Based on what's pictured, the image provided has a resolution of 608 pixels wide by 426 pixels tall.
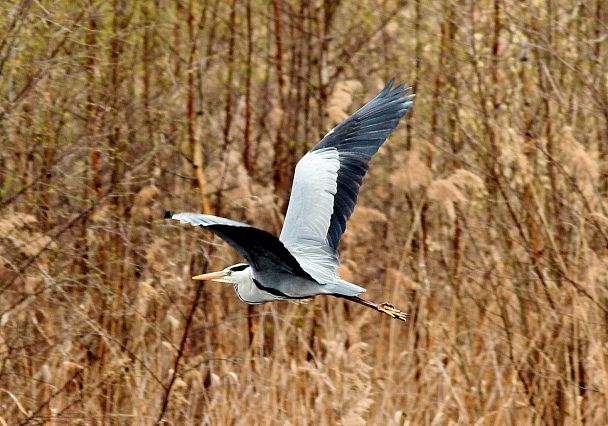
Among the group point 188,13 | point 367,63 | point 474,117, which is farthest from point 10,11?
point 367,63

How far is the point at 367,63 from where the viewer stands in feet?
26.3

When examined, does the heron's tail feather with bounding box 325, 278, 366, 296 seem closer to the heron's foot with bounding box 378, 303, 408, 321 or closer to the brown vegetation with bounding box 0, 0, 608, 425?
the heron's foot with bounding box 378, 303, 408, 321

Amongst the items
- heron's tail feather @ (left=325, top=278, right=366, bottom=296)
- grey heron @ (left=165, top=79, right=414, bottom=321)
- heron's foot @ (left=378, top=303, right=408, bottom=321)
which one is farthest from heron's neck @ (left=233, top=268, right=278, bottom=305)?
heron's foot @ (left=378, top=303, right=408, bottom=321)

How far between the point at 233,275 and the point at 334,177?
84cm

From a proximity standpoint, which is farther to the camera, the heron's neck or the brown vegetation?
the brown vegetation

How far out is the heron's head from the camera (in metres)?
4.58

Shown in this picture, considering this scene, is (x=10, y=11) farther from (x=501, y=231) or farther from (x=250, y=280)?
(x=501, y=231)

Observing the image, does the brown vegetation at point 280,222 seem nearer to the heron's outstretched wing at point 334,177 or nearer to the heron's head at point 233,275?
the heron's head at point 233,275

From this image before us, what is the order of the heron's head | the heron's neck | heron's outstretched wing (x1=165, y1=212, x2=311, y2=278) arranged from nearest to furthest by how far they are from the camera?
heron's outstretched wing (x1=165, y1=212, x2=311, y2=278) < the heron's neck < the heron's head

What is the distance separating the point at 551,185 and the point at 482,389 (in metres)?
1.39

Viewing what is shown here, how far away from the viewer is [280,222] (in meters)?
6.97

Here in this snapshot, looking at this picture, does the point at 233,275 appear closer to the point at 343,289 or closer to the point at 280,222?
the point at 343,289

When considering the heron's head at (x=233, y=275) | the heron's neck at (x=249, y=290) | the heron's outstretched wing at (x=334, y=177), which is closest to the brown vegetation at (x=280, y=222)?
the heron's head at (x=233, y=275)

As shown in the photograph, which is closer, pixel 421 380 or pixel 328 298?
pixel 421 380
